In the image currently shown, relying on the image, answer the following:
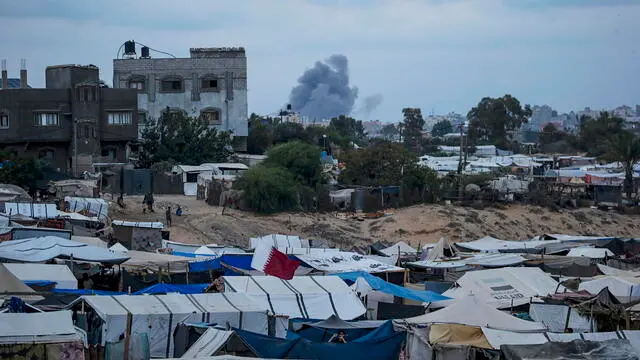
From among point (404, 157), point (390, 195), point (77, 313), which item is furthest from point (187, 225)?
point (77, 313)

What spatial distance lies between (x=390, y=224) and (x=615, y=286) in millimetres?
18519

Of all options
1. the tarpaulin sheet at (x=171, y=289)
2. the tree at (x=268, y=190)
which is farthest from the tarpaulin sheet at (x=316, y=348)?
the tree at (x=268, y=190)

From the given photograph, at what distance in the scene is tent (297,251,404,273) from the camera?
2075 centimetres

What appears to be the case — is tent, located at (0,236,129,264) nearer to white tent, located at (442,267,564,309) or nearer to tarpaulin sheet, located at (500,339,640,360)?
white tent, located at (442,267,564,309)

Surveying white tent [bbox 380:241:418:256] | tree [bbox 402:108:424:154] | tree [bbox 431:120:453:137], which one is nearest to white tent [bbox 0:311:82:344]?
white tent [bbox 380:241:418:256]

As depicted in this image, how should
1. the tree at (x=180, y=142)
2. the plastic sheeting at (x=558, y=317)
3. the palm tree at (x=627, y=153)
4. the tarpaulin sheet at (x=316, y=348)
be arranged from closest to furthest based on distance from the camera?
the tarpaulin sheet at (x=316, y=348) → the plastic sheeting at (x=558, y=317) → the palm tree at (x=627, y=153) → the tree at (x=180, y=142)

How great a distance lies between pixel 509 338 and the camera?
40.7 ft

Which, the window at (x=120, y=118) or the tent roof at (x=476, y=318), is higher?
the window at (x=120, y=118)

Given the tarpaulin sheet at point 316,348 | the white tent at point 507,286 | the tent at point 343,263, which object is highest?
the tarpaulin sheet at point 316,348

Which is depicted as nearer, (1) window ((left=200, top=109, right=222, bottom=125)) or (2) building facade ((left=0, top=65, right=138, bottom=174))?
(2) building facade ((left=0, top=65, right=138, bottom=174))

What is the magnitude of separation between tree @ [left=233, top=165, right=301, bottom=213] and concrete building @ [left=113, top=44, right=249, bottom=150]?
1598 centimetres

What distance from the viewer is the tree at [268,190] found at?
3712 cm

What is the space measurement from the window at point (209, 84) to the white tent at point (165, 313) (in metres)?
41.0

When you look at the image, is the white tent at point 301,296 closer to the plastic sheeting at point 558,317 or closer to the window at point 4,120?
the plastic sheeting at point 558,317
